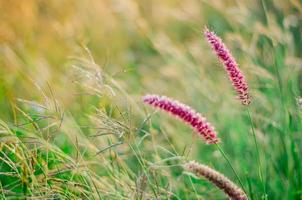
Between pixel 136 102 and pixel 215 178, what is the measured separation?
→ 173 centimetres

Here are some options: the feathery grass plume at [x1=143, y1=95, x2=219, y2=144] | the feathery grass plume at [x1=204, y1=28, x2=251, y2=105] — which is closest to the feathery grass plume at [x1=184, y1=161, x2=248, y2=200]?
the feathery grass plume at [x1=143, y1=95, x2=219, y2=144]

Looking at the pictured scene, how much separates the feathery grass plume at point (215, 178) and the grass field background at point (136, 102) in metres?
0.17

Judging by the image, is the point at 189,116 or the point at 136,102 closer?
the point at 189,116

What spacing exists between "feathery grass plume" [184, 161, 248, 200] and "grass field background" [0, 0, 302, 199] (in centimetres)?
17

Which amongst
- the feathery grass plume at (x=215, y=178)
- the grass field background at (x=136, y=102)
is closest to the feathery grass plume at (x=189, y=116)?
the feathery grass plume at (x=215, y=178)

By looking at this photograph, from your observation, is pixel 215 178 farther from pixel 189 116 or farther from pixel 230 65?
pixel 230 65

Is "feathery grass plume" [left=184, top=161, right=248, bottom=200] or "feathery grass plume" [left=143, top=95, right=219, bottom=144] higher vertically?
"feathery grass plume" [left=143, top=95, right=219, bottom=144]

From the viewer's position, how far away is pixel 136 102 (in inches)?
144

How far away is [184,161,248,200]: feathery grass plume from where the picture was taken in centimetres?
193

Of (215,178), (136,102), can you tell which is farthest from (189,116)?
(136,102)

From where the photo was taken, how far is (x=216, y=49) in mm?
2014

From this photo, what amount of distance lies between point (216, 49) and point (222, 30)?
3.79m

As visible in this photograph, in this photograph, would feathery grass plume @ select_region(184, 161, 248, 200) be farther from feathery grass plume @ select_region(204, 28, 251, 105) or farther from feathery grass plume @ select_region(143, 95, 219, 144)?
feathery grass plume @ select_region(204, 28, 251, 105)

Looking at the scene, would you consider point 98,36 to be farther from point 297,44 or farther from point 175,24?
point 297,44
